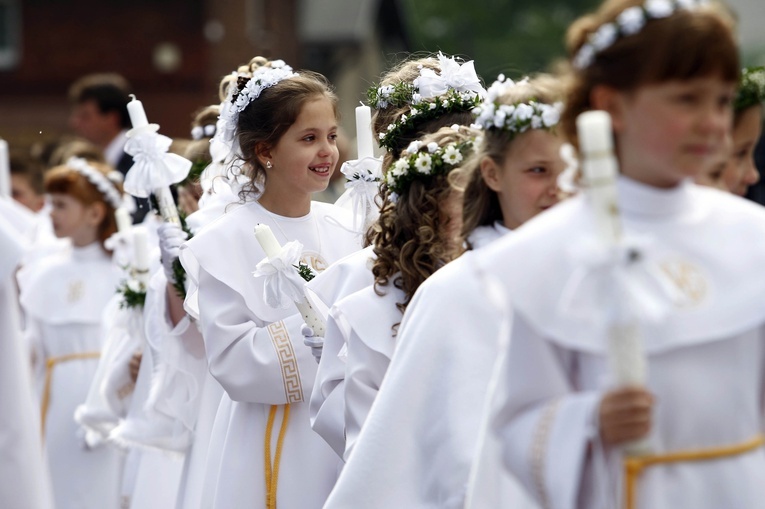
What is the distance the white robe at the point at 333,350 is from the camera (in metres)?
5.21

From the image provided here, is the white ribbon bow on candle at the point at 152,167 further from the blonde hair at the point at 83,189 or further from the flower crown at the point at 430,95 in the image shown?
the blonde hair at the point at 83,189

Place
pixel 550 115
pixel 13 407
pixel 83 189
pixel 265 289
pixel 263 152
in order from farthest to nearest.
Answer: pixel 83 189 < pixel 263 152 < pixel 265 289 < pixel 13 407 < pixel 550 115

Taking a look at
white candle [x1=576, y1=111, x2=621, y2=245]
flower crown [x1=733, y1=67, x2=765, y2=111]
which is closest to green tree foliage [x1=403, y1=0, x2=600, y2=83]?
flower crown [x1=733, y1=67, x2=765, y2=111]

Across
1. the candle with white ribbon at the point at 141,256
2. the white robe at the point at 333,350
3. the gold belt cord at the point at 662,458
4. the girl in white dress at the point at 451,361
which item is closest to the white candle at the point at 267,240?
the white robe at the point at 333,350

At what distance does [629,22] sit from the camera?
322 centimetres

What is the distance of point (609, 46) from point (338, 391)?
2.26 m

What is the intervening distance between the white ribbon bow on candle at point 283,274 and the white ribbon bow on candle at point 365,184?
40cm

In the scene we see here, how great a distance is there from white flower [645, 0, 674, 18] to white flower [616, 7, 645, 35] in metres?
0.03

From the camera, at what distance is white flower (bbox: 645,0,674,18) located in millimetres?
3207

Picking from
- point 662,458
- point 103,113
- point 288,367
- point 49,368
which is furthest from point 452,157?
point 103,113

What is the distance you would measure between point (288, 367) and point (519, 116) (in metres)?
1.79

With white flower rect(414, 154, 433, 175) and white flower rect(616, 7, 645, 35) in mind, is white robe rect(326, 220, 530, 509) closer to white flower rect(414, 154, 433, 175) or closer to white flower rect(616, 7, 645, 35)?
white flower rect(414, 154, 433, 175)

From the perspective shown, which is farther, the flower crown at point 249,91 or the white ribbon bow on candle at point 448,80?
the flower crown at point 249,91

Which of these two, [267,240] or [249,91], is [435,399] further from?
[249,91]
